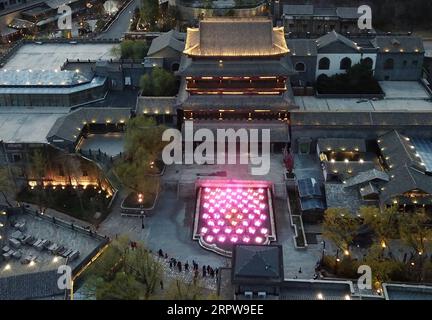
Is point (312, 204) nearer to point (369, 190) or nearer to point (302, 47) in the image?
point (369, 190)

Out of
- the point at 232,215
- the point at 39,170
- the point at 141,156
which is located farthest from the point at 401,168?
the point at 39,170

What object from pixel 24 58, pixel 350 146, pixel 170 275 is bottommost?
pixel 170 275

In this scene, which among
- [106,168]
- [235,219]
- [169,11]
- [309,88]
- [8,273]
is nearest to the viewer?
[8,273]

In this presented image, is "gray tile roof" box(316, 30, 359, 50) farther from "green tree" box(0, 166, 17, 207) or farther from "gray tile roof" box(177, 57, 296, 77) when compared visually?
"green tree" box(0, 166, 17, 207)

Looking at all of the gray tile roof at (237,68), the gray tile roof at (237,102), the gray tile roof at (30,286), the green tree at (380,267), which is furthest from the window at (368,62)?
the gray tile roof at (30,286)

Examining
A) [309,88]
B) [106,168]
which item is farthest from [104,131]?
[309,88]

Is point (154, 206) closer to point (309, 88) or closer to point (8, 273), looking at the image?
point (8, 273)

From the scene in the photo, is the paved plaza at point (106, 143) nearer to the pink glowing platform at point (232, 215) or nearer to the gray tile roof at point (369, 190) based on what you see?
the pink glowing platform at point (232, 215)
